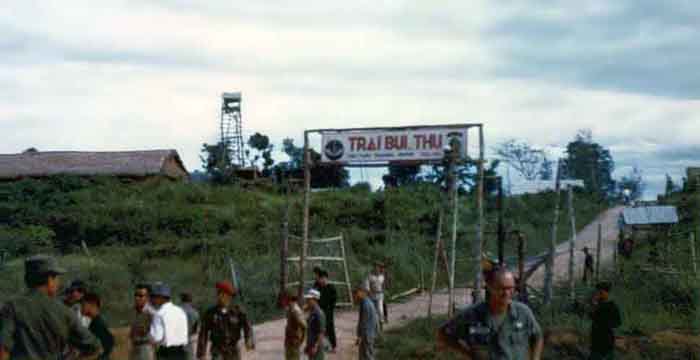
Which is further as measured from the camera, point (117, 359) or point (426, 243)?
point (426, 243)

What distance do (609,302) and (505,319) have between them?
20.1ft

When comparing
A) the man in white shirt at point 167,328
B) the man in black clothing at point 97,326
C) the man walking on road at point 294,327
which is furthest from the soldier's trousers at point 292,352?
the man in black clothing at point 97,326

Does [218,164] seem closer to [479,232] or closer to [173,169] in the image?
[173,169]

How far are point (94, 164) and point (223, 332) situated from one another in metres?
41.1

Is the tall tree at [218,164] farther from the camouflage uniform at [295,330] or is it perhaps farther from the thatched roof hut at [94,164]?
the camouflage uniform at [295,330]

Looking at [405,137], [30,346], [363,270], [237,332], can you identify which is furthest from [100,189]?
[30,346]

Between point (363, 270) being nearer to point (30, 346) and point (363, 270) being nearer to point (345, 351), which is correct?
point (345, 351)

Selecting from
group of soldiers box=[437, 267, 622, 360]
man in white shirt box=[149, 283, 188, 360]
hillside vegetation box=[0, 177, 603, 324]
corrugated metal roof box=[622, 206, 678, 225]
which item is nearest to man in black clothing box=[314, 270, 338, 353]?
man in white shirt box=[149, 283, 188, 360]

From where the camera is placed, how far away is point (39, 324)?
5465mm

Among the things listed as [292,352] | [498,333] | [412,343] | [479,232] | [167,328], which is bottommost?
[412,343]

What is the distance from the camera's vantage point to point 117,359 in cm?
1383

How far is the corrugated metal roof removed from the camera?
2325cm

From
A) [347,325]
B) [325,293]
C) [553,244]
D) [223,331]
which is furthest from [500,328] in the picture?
[347,325]

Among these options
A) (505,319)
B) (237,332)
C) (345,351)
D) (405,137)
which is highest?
(405,137)
